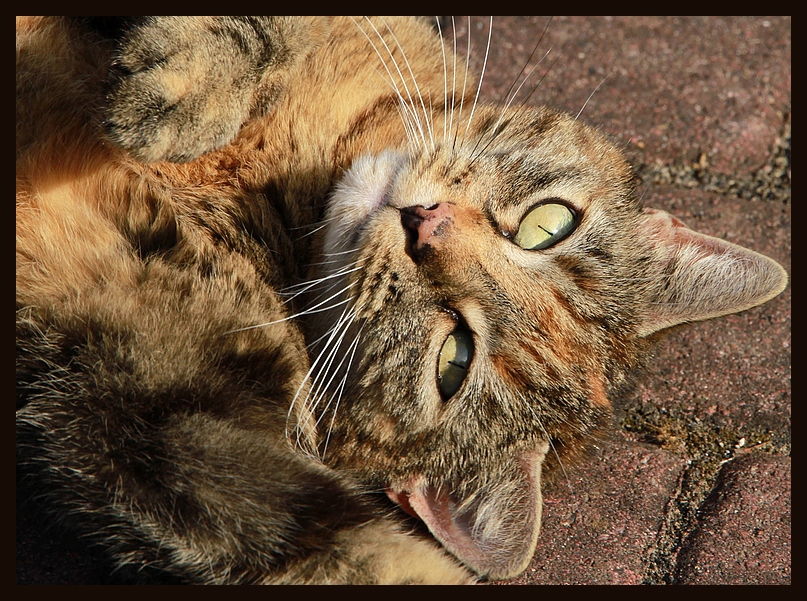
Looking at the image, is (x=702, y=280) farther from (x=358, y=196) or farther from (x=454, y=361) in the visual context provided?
(x=358, y=196)

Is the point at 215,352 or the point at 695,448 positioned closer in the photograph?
the point at 215,352

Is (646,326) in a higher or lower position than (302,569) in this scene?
lower

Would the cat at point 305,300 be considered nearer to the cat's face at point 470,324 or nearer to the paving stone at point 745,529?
the cat's face at point 470,324

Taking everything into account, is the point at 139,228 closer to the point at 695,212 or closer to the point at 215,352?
the point at 215,352

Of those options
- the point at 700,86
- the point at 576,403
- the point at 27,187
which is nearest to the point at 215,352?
the point at 27,187

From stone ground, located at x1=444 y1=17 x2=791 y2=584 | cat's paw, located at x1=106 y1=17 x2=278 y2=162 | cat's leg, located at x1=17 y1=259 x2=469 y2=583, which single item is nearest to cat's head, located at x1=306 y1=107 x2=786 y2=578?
cat's leg, located at x1=17 y1=259 x2=469 y2=583

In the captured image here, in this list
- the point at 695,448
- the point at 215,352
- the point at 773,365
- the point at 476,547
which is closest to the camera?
the point at 215,352

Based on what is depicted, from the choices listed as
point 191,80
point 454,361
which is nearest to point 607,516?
point 454,361
